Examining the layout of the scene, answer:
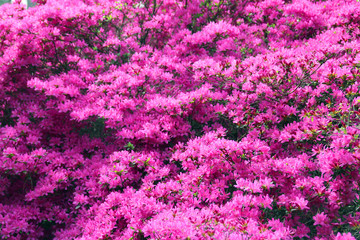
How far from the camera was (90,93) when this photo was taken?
4.73 m

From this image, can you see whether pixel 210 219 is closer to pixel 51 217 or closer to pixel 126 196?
pixel 126 196

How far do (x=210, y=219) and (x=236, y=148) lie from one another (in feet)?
3.16

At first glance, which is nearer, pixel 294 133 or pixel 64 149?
pixel 294 133

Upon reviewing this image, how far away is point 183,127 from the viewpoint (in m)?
4.11

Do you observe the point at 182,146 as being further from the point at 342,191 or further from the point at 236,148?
the point at 342,191

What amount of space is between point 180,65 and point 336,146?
282 centimetres

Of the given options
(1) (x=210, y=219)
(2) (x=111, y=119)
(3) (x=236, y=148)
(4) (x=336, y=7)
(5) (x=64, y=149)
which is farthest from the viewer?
(4) (x=336, y=7)

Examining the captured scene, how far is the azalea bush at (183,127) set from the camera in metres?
2.93

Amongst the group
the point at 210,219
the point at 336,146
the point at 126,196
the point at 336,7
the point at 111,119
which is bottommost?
the point at 126,196

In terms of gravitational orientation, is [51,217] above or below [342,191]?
below

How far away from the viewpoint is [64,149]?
4590mm

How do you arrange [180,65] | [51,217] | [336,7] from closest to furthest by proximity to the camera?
[51,217]
[180,65]
[336,7]

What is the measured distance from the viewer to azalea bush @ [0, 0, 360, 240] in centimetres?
293

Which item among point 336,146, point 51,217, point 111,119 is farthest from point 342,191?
point 51,217
